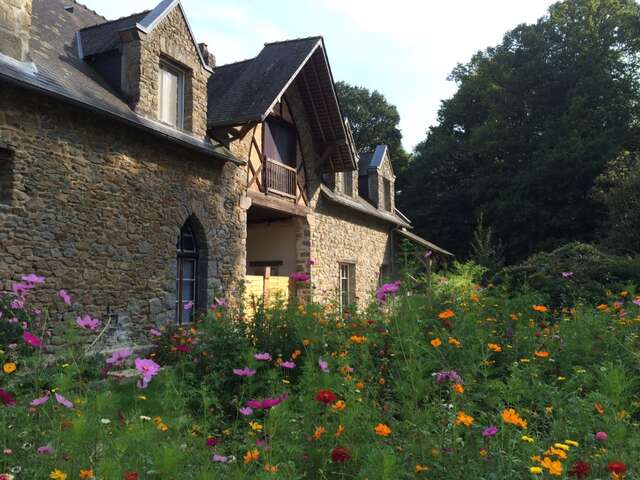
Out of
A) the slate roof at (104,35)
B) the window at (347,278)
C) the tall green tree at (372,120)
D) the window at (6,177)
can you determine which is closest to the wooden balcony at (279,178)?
the window at (347,278)

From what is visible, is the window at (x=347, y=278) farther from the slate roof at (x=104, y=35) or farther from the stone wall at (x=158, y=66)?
the slate roof at (x=104, y=35)

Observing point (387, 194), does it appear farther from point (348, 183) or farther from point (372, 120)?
point (372, 120)

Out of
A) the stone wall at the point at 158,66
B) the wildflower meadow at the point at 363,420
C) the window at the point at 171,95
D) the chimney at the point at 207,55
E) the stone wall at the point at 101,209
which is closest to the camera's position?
the wildflower meadow at the point at 363,420

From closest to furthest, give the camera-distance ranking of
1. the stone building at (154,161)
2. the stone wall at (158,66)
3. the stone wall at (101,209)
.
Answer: the stone wall at (101,209), the stone building at (154,161), the stone wall at (158,66)

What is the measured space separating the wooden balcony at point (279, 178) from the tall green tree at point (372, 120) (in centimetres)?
2116

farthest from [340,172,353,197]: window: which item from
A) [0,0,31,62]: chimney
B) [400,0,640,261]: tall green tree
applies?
[400,0,640,261]: tall green tree

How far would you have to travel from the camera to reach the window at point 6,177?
6.09 meters

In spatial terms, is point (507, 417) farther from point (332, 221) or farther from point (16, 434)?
point (332, 221)

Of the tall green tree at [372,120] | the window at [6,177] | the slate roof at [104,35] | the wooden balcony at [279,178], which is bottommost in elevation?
the window at [6,177]

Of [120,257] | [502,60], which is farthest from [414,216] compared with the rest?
[120,257]

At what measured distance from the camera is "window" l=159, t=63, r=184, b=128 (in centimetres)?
895

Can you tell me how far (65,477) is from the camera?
7.11 ft

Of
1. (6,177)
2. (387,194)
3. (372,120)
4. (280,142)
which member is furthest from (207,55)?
(372,120)

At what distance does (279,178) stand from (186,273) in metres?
3.69
